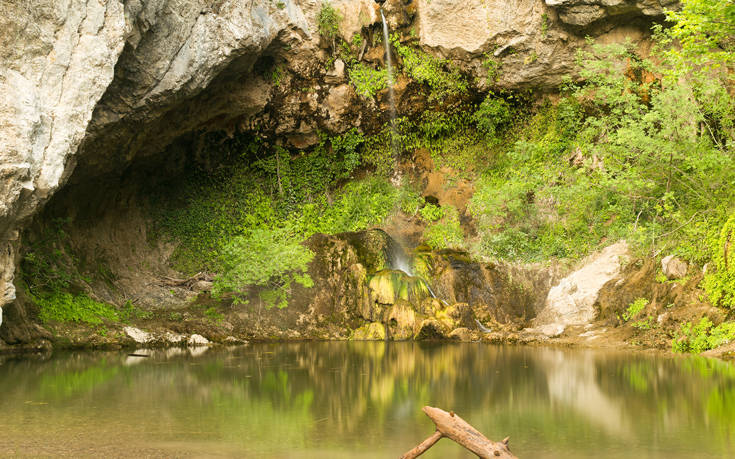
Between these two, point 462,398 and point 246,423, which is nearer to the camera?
point 246,423

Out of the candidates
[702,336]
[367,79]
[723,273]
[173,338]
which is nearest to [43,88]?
[173,338]

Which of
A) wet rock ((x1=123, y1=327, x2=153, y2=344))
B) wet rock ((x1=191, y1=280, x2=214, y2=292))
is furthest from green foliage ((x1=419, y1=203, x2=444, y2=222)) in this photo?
wet rock ((x1=123, y1=327, x2=153, y2=344))

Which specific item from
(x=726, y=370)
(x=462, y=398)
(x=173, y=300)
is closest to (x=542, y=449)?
(x=462, y=398)

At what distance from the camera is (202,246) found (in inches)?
904

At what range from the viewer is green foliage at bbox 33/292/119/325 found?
15.4 metres

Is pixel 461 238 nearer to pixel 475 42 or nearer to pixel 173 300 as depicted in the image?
pixel 475 42

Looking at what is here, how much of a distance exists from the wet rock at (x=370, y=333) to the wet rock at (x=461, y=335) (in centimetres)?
181

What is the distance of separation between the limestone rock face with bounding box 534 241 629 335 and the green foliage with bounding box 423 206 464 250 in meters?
4.28

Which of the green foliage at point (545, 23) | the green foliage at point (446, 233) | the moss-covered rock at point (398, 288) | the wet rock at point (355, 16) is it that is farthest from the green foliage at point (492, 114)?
the moss-covered rock at point (398, 288)

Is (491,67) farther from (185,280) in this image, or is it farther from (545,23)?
(185,280)

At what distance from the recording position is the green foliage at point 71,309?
15389 mm

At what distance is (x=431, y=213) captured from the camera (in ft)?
76.1

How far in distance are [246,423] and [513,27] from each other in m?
17.5

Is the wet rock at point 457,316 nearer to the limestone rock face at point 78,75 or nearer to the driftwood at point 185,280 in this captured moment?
the driftwood at point 185,280
